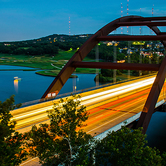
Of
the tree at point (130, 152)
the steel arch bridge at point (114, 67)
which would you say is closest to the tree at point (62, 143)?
the tree at point (130, 152)

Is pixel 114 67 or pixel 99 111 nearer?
pixel 99 111

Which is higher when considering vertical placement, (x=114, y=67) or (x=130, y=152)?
(x=114, y=67)

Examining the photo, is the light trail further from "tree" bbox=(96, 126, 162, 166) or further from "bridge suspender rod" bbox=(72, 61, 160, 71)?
"tree" bbox=(96, 126, 162, 166)

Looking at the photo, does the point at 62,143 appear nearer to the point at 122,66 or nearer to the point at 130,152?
the point at 130,152

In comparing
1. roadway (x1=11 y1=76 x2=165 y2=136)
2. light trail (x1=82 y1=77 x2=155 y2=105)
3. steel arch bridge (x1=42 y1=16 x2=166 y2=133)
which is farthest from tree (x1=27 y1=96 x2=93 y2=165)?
light trail (x1=82 y1=77 x2=155 y2=105)

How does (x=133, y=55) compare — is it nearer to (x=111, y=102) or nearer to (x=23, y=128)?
(x=111, y=102)

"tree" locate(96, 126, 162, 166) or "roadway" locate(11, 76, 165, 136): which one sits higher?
"tree" locate(96, 126, 162, 166)

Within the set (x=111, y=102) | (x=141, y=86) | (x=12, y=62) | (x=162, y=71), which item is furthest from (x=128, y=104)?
(x=12, y=62)

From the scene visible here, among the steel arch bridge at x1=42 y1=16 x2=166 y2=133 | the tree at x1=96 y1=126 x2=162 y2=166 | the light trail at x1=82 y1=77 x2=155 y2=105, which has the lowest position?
the light trail at x1=82 y1=77 x2=155 y2=105

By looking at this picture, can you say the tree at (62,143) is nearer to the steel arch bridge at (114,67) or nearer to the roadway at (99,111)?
the roadway at (99,111)

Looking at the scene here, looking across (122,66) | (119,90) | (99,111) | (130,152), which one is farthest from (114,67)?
(130,152)

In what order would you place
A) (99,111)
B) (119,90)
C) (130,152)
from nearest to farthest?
(130,152)
(99,111)
(119,90)

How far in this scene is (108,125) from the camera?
13.9 m

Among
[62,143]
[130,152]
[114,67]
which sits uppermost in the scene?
[114,67]
